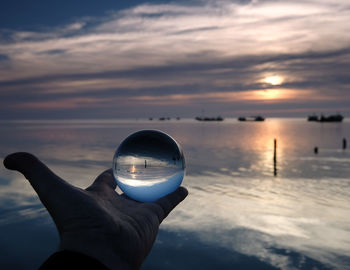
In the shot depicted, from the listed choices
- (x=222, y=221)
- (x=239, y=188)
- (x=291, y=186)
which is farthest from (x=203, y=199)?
(x=291, y=186)

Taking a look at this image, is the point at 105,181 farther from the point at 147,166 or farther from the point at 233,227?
the point at 233,227

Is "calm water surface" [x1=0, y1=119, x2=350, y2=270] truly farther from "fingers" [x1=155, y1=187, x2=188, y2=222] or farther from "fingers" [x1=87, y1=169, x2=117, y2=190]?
"fingers" [x1=87, y1=169, x2=117, y2=190]

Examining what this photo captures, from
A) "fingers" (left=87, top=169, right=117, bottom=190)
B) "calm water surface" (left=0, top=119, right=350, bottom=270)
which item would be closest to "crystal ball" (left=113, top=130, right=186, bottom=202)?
"fingers" (left=87, top=169, right=117, bottom=190)

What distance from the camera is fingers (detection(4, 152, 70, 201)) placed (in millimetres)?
3316

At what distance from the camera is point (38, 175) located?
3357mm

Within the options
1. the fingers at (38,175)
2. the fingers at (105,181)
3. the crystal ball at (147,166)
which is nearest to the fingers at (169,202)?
the crystal ball at (147,166)

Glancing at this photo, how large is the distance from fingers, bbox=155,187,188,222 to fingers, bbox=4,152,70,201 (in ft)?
5.10

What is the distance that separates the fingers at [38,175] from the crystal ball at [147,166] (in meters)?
1.50

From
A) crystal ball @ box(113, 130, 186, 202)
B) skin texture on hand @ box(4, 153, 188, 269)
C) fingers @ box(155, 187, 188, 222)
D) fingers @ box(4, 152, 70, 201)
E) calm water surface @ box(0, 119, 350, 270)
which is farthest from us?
calm water surface @ box(0, 119, 350, 270)

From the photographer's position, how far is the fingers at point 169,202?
4.50 metres

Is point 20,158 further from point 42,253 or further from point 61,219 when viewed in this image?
point 42,253

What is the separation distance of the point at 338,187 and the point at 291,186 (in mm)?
3231

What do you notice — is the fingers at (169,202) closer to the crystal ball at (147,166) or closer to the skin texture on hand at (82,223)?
the crystal ball at (147,166)

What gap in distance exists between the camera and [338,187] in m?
22.5
